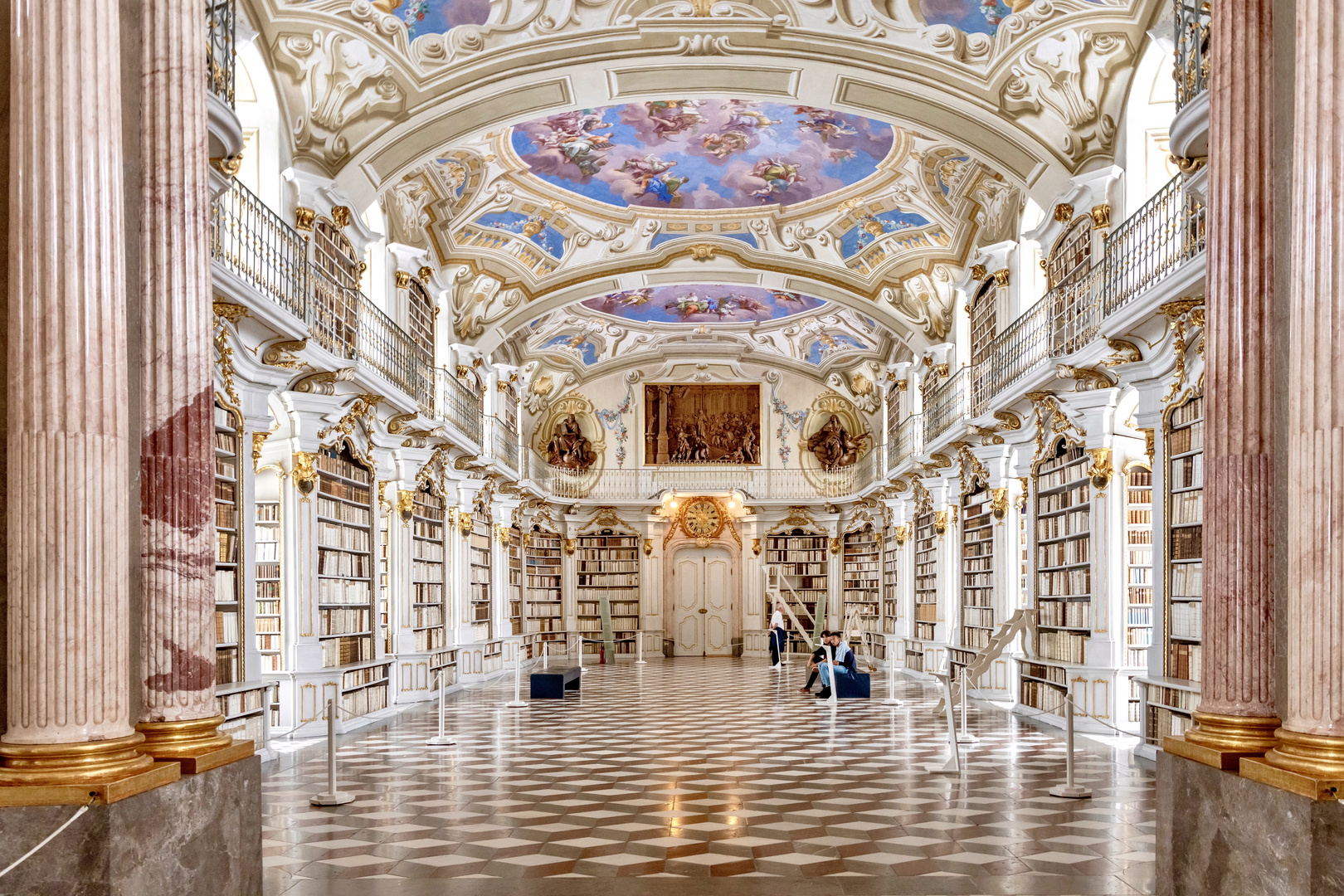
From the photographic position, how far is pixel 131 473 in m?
5.09

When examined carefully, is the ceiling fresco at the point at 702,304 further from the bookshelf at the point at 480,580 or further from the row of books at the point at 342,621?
the row of books at the point at 342,621

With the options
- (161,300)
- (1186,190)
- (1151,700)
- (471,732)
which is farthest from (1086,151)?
(161,300)

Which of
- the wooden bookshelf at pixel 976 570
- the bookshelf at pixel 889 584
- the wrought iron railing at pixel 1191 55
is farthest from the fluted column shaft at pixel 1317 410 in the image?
the bookshelf at pixel 889 584

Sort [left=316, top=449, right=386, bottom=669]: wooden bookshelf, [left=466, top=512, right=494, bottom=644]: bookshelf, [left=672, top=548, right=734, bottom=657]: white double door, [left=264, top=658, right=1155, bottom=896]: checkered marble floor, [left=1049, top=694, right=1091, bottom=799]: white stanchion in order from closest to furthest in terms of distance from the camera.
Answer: [left=264, top=658, right=1155, bottom=896]: checkered marble floor, [left=1049, top=694, right=1091, bottom=799]: white stanchion, [left=316, top=449, right=386, bottom=669]: wooden bookshelf, [left=466, top=512, right=494, bottom=644]: bookshelf, [left=672, top=548, right=734, bottom=657]: white double door

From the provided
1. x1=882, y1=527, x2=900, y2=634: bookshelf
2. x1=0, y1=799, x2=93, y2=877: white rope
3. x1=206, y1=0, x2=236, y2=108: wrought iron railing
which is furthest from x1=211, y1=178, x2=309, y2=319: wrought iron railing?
x1=882, y1=527, x2=900, y2=634: bookshelf

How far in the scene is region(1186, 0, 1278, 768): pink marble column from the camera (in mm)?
5137

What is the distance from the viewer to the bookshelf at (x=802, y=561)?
2836 centimetres

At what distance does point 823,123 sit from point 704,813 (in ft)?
32.8

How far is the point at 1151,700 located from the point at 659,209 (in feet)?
36.2

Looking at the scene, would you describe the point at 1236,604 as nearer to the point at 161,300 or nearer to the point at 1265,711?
the point at 1265,711

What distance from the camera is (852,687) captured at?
55.3 feet

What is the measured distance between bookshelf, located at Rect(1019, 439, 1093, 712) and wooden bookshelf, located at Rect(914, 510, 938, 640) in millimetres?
5902

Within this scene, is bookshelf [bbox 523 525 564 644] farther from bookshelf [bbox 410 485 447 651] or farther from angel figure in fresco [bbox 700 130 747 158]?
angel figure in fresco [bbox 700 130 747 158]

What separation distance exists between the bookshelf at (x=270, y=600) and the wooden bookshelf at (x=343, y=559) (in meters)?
0.53
